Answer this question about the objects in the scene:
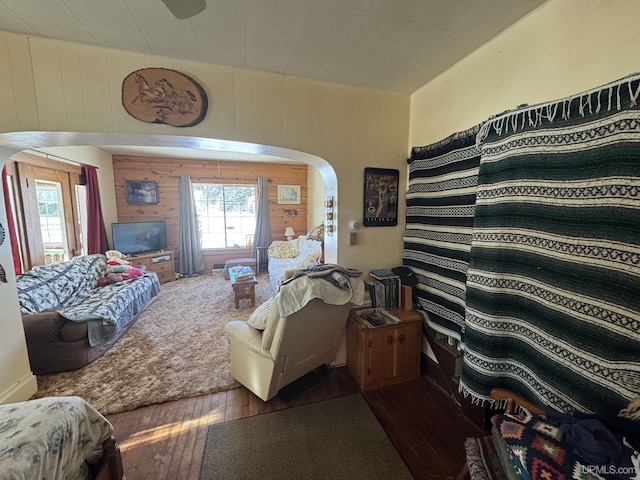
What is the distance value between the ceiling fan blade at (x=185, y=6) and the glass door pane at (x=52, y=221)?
355cm

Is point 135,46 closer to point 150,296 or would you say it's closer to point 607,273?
point 607,273

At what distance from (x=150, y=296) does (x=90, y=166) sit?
2.41 m

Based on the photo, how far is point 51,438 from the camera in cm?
95

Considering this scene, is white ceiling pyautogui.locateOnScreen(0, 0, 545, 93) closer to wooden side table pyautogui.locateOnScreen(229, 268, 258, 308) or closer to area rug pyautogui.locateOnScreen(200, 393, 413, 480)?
area rug pyautogui.locateOnScreen(200, 393, 413, 480)

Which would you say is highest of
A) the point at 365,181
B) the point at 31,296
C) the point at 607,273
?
the point at 365,181

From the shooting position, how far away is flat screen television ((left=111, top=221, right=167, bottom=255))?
466cm

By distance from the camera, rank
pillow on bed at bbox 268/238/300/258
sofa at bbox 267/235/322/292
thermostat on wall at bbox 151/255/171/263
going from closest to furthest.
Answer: sofa at bbox 267/235/322/292
thermostat on wall at bbox 151/255/171/263
pillow on bed at bbox 268/238/300/258

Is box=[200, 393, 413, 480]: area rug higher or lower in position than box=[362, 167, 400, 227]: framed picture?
lower

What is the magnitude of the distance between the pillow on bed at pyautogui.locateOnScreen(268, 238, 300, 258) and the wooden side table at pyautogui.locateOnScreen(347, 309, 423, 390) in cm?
331

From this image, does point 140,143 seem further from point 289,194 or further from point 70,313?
point 289,194

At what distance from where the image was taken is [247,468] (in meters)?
1.45

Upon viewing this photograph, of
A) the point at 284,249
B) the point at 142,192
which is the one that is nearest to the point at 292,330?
the point at 284,249

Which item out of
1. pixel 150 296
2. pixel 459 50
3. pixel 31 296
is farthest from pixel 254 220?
pixel 459 50

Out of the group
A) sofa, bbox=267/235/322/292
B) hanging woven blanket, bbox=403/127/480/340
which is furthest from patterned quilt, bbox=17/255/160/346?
hanging woven blanket, bbox=403/127/480/340
